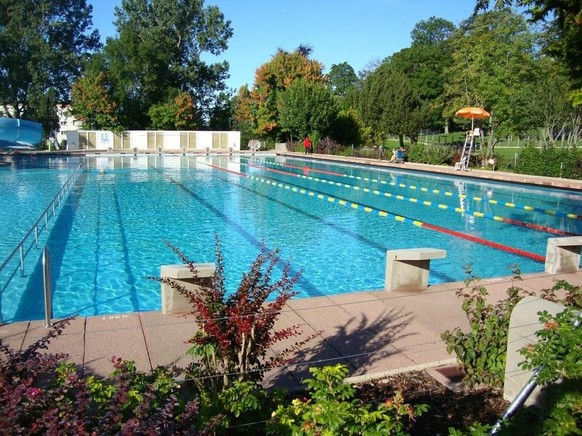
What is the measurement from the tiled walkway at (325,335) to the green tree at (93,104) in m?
43.3

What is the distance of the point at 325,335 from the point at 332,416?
121 inches

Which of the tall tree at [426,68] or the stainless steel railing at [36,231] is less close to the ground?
the tall tree at [426,68]

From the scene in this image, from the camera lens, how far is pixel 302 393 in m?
4.18

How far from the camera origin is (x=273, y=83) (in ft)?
157

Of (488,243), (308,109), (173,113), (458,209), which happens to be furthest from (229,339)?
(173,113)

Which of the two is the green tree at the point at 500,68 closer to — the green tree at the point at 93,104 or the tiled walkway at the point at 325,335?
the tiled walkway at the point at 325,335

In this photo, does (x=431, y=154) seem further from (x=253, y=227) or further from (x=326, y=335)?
(x=326, y=335)

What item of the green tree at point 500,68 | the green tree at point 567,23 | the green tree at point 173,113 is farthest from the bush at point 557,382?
the green tree at point 173,113

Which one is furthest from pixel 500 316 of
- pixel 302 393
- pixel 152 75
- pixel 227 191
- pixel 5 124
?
pixel 152 75

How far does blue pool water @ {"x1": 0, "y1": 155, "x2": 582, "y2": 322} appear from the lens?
30.0 feet

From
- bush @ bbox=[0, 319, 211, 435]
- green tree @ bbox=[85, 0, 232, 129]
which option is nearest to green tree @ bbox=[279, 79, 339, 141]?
green tree @ bbox=[85, 0, 232, 129]

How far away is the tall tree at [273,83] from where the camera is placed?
46.2 metres

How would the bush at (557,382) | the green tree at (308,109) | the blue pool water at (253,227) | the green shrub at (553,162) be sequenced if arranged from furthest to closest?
the green tree at (308,109), the green shrub at (553,162), the blue pool water at (253,227), the bush at (557,382)

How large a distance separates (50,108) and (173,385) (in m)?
51.1
